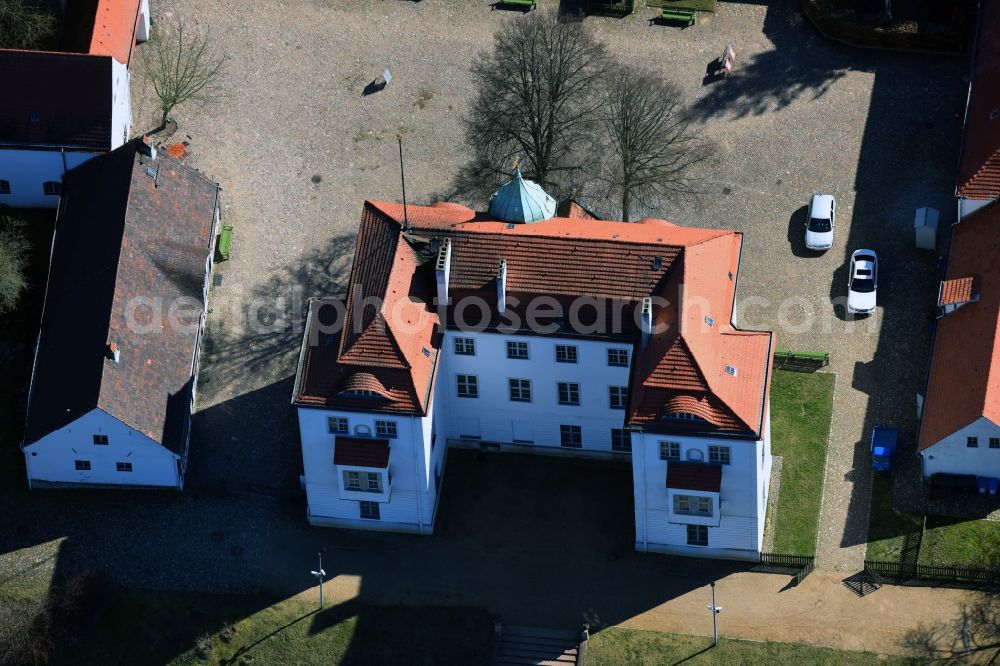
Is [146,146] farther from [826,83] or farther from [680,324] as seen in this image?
[826,83]

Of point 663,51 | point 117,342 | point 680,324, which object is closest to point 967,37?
point 663,51

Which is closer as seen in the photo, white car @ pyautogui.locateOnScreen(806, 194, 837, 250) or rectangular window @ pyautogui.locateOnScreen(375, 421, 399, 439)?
rectangular window @ pyautogui.locateOnScreen(375, 421, 399, 439)

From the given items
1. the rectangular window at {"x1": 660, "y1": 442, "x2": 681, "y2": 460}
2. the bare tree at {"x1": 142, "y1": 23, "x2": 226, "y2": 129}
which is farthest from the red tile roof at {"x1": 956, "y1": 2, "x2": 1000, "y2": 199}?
the bare tree at {"x1": 142, "y1": 23, "x2": 226, "y2": 129}

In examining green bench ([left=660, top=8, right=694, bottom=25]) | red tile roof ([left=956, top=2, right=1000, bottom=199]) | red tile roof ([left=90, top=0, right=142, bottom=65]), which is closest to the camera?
red tile roof ([left=956, top=2, right=1000, bottom=199])

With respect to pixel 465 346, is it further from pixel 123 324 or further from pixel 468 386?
pixel 123 324

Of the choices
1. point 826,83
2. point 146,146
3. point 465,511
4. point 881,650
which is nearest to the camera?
point 881,650

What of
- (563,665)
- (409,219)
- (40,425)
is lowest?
(563,665)

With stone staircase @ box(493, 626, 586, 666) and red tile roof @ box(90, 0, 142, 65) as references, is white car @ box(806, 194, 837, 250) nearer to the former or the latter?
stone staircase @ box(493, 626, 586, 666)

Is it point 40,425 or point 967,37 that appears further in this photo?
point 967,37
